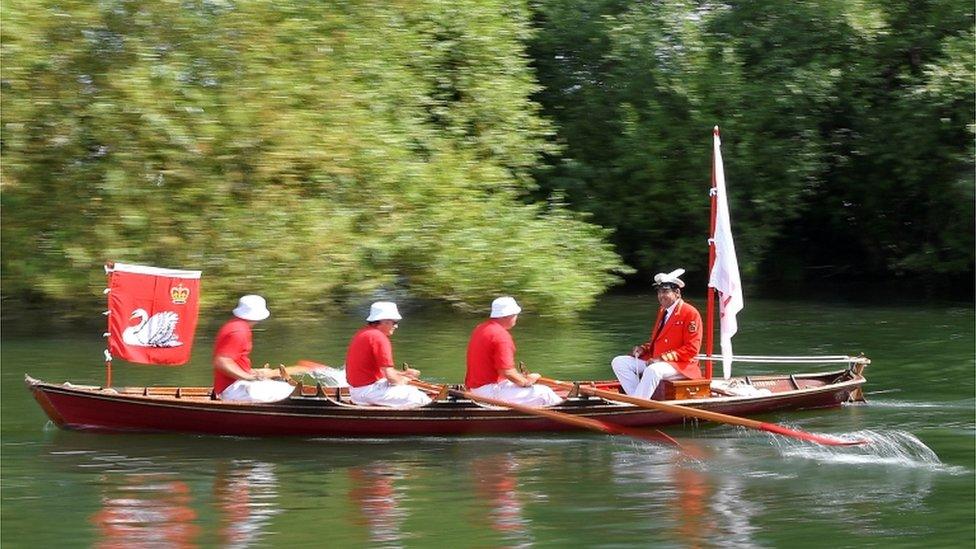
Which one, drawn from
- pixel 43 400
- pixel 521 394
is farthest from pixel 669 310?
pixel 43 400

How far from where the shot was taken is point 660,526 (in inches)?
435

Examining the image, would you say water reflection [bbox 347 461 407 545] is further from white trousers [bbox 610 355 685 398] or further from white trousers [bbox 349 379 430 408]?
white trousers [bbox 610 355 685 398]

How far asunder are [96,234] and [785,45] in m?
15.9

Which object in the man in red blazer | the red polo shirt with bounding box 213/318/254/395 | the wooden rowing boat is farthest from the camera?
→ the man in red blazer

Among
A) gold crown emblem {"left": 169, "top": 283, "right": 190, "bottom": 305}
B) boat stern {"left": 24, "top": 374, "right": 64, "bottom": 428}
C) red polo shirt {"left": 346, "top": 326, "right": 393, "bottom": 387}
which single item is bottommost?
boat stern {"left": 24, "top": 374, "right": 64, "bottom": 428}

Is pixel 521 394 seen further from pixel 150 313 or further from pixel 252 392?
pixel 150 313

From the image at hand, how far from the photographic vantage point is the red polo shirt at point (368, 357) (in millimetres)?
14281

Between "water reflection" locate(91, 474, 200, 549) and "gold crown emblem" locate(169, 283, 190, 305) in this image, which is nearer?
"water reflection" locate(91, 474, 200, 549)

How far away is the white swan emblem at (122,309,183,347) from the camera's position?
1443cm

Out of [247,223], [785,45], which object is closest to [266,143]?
[247,223]

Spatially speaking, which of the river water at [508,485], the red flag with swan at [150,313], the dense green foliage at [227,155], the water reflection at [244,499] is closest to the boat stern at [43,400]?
the river water at [508,485]

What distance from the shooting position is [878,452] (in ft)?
45.5

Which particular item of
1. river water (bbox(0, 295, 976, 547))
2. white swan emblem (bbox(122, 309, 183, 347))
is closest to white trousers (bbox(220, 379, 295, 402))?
river water (bbox(0, 295, 976, 547))

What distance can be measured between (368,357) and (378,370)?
18cm
